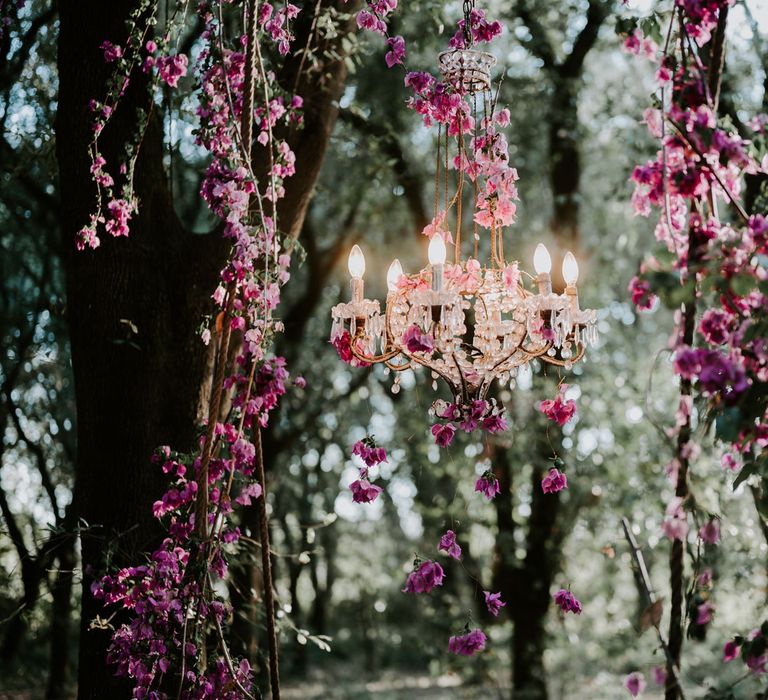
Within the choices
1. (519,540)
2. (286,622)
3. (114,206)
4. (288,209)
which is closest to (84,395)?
(114,206)

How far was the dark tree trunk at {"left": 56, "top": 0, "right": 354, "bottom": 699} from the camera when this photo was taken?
276 centimetres

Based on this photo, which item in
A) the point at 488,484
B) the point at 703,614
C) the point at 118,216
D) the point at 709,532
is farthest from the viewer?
the point at 118,216

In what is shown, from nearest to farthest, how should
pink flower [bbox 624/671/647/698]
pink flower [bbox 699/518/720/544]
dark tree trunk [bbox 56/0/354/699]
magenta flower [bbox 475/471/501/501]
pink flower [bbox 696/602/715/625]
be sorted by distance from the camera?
pink flower [bbox 699/518/720/544], pink flower [bbox 696/602/715/625], pink flower [bbox 624/671/647/698], magenta flower [bbox 475/471/501/501], dark tree trunk [bbox 56/0/354/699]

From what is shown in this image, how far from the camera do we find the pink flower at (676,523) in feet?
5.07

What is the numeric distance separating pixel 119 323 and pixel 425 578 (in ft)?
4.59

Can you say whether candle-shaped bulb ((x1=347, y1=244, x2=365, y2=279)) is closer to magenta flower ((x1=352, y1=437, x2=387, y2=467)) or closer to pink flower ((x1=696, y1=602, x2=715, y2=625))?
magenta flower ((x1=352, y1=437, x2=387, y2=467))

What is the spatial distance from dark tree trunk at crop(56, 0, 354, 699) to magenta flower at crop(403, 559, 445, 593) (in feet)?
3.30

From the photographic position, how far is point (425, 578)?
213 centimetres

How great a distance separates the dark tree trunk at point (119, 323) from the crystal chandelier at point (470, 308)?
719 millimetres

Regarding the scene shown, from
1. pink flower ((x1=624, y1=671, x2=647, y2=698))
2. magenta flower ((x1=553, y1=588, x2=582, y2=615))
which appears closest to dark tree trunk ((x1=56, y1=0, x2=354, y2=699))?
magenta flower ((x1=553, y1=588, x2=582, y2=615))

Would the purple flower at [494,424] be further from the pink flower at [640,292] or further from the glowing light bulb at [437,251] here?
the pink flower at [640,292]

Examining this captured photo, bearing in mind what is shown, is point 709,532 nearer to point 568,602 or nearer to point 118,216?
point 568,602

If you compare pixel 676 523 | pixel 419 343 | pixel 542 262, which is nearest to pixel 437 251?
pixel 419 343

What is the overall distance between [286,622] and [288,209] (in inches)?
68.0
